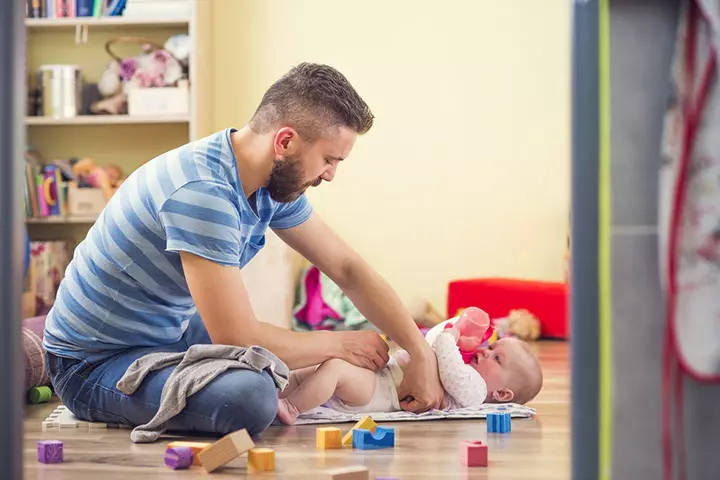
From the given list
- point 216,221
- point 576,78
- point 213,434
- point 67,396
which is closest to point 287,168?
point 216,221

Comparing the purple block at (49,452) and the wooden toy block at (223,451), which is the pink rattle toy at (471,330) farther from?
the purple block at (49,452)

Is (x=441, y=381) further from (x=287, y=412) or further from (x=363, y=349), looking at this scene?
(x=287, y=412)

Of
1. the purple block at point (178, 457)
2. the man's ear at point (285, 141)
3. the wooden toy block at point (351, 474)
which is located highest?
the man's ear at point (285, 141)

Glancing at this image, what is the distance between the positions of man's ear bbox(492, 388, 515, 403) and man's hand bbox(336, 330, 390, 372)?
35 cm

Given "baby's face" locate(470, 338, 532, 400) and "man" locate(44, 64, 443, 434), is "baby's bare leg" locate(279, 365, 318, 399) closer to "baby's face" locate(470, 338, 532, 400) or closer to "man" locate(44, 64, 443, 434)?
"man" locate(44, 64, 443, 434)

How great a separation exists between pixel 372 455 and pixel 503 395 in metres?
0.69

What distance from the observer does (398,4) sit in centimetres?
497

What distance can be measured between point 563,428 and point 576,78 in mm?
1256

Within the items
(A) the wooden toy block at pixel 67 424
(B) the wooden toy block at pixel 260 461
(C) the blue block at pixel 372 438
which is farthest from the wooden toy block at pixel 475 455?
(A) the wooden toy block at pixel 67 424

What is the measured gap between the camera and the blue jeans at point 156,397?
6.20 ft

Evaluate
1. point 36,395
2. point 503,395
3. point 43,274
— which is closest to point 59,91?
point 43,274

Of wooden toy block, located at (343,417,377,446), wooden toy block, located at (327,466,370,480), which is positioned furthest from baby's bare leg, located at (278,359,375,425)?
wooden toy block, located at (327,466,370,480)

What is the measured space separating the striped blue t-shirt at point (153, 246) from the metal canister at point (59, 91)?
264 centimetres

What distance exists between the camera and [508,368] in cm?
234
